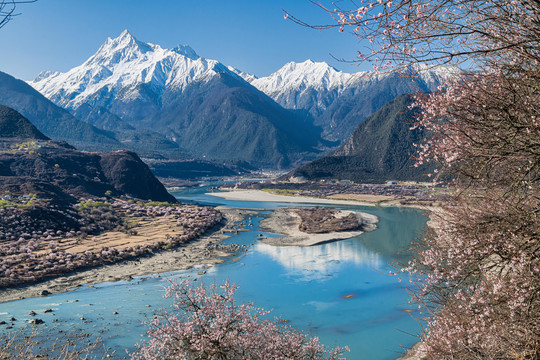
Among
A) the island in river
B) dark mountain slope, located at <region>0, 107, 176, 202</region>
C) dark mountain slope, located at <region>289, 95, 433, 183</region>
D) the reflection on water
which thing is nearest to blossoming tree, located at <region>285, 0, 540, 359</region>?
the reflection on water

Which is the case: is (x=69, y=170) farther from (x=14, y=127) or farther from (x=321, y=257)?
(x=321, y=257)

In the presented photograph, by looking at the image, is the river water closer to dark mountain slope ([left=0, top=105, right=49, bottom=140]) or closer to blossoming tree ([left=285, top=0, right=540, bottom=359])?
blossoming tree ([left=285, top=0, right=540, bottom=359])

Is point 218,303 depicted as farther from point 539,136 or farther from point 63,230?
point 63,230

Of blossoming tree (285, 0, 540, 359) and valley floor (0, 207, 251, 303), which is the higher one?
blossoming tree (285, 0, 540, 359)

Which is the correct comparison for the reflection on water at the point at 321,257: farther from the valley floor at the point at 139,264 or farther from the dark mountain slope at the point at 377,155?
the dark mountain slope at the point at 377,155

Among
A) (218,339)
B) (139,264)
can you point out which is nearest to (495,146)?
(218,339)
